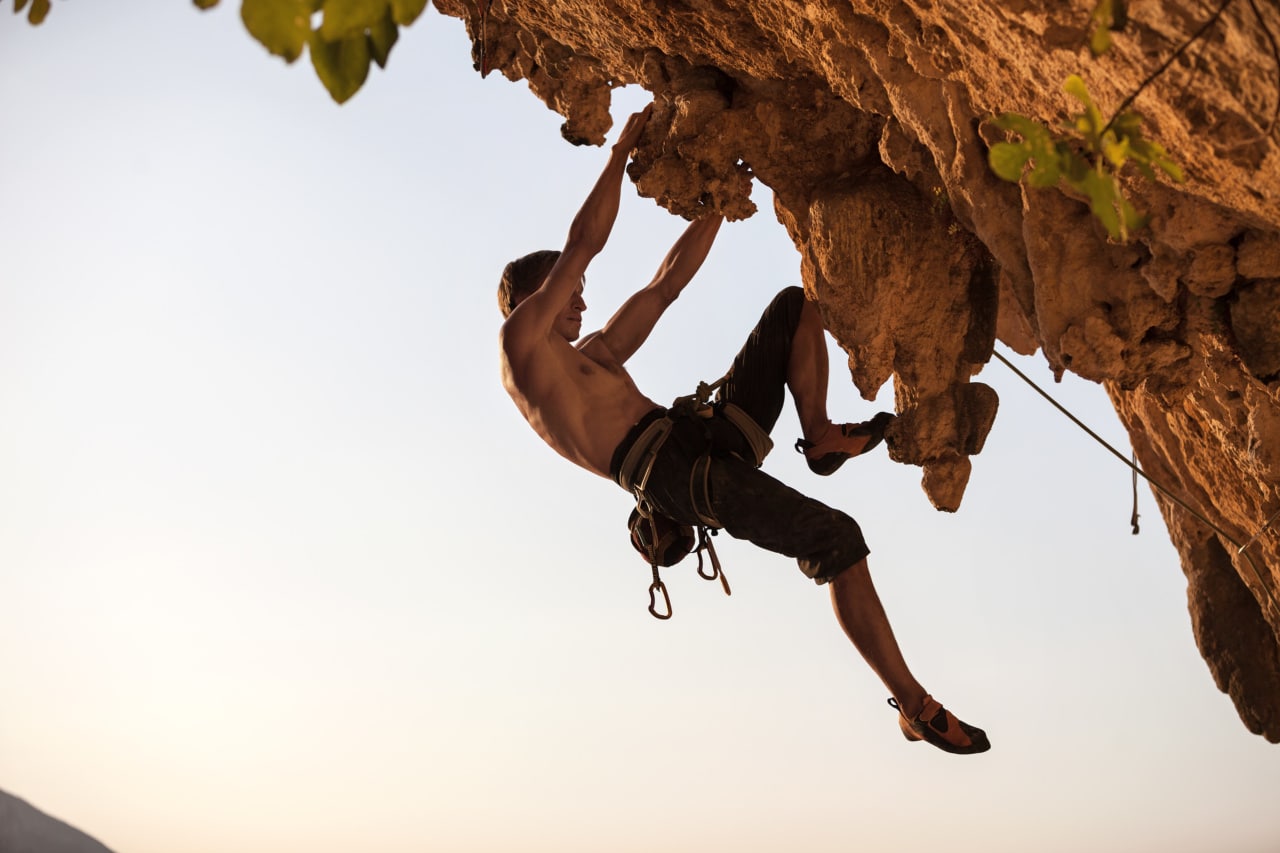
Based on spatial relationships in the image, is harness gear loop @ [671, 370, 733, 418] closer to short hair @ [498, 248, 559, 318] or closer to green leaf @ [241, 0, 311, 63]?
short hair @ [498, 248, 559, 318]

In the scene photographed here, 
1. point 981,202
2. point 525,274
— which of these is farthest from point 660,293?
point 981,202

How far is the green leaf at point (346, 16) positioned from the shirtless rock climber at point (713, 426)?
1.98 meters

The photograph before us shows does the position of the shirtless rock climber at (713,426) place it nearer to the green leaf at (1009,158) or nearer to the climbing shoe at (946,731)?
the climbing shoe at (946,731)

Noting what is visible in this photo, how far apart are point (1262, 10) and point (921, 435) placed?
1659mm

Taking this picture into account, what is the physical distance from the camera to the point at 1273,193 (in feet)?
6.17

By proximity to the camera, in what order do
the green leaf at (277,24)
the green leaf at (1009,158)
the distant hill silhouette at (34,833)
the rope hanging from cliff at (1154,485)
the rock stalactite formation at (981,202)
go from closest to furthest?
1. the green leaf at (277,24)
2. the green leaf at (1009,158)
3. the rock stalactite formation at (981,202)
4. the rope hanging from cliff at (1154,485)
5. the distant hill silhouette at (34,833)

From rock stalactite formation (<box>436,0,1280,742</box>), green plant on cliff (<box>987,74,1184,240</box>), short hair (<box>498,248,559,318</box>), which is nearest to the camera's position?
green plant on cliff (<box>987,74,1184,240</box>)

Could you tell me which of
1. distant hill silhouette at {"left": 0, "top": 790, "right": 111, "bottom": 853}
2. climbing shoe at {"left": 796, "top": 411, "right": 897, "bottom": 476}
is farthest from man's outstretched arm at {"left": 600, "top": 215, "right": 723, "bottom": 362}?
distant hill silhouette at {"left": 0, "top": 790, "right": 111, "bottom": 853}

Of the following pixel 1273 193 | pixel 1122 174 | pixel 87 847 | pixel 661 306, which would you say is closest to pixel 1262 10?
pixel 1273 193

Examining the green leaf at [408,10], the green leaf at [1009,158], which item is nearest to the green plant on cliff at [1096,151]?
the green leaf at [1009,158]

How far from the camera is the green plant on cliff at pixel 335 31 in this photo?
997 mm

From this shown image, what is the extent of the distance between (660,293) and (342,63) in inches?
94.9

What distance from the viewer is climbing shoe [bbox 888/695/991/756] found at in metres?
2.85

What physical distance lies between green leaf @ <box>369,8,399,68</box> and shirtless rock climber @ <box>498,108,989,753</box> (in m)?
1.95
